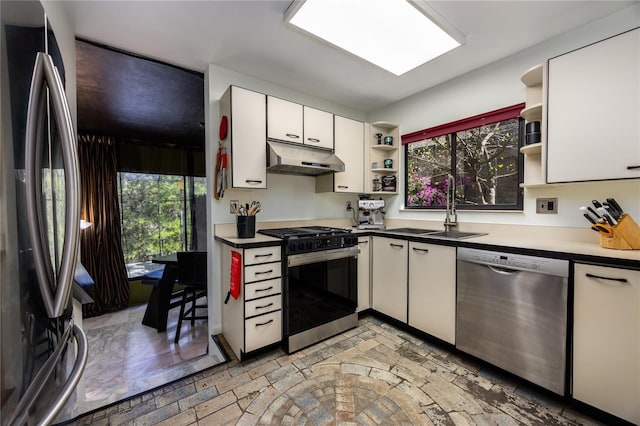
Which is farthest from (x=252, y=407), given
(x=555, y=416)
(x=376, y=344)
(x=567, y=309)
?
(x=567, y=309)

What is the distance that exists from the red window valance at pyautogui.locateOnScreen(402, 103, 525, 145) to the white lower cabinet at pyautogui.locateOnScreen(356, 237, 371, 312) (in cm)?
131

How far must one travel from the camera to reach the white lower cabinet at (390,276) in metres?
2.37

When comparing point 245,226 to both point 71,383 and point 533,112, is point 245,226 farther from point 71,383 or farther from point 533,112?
point 533,112

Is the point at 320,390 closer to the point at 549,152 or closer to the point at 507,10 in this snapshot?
the point at 549,152

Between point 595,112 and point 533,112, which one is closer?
point 595,112

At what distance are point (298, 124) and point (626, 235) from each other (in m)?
2.45

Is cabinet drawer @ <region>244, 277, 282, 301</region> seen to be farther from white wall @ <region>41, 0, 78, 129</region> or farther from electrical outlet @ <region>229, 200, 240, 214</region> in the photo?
white wall @ <region>41, 0, 78, 129</region>

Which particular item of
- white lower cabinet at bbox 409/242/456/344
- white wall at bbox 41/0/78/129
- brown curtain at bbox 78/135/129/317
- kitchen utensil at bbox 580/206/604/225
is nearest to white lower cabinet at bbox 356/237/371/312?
white lower cabinet at bbox 409/242/456/344

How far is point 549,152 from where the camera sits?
1787 mm

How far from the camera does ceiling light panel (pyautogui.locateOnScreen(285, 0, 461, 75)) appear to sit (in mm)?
1552

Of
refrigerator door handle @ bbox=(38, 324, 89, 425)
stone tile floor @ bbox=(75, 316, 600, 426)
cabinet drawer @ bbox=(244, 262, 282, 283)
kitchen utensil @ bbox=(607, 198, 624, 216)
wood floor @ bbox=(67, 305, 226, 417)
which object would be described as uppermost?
kitchen utensil @ bbox=(607, 198, 624, 216)

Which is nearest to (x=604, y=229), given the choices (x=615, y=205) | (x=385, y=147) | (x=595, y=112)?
(x=615, y=205)

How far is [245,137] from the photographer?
7.27ft

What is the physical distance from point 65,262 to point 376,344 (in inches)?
84.8
